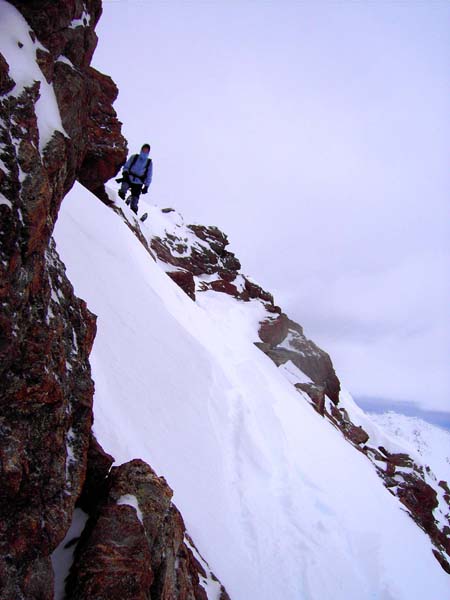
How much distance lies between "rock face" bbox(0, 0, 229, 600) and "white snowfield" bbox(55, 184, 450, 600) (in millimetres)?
1878

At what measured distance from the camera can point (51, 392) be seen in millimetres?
3838

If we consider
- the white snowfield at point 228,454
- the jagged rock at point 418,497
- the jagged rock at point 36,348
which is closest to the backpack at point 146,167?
the white snowfield at point 228,454

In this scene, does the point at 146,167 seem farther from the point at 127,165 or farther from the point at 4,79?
the point at 4,79

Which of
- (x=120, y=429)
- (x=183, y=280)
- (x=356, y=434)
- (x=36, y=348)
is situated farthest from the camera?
(x=356, y=434)

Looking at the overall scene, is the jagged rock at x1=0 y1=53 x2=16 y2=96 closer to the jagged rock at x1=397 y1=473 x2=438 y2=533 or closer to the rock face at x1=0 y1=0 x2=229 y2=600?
the rock face at x1=0 y1=0 x2=229 y2=600

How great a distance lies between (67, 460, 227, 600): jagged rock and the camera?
12.4 ft

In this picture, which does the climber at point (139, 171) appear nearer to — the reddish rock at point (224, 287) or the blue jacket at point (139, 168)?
the blue jacket at point (139, 168)

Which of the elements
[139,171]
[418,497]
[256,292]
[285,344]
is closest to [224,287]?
[256,292]

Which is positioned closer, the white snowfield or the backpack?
the white snowfield

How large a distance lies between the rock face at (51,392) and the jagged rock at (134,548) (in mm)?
13

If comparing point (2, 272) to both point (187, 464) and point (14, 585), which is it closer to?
point (14, 585)

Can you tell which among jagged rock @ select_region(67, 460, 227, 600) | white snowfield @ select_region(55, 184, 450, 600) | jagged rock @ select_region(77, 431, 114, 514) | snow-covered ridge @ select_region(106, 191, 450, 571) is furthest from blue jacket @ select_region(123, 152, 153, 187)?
jagged rock @ select_region(67, 460, 227, 600)

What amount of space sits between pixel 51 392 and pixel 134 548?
2.01 meters

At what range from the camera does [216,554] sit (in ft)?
23.1
